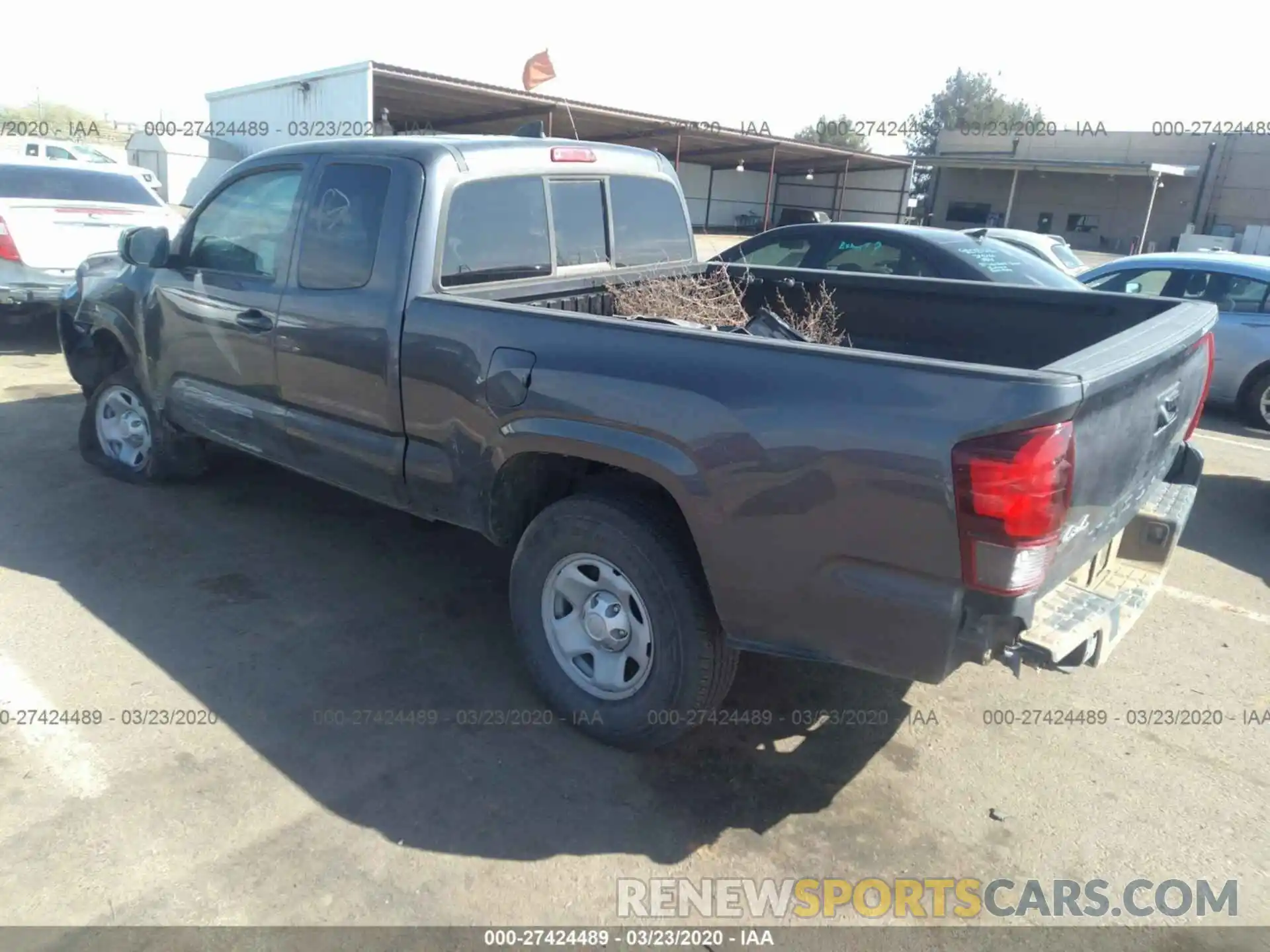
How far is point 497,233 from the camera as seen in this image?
13.0 ft

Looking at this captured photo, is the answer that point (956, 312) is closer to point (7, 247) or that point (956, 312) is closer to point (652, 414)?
point (652, 414)

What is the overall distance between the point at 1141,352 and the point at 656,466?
4.85 ft

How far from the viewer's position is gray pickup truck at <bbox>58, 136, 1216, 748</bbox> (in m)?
2.47

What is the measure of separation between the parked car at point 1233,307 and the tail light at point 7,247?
33.7 ft

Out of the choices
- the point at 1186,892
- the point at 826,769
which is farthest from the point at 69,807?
the point at 1186,892

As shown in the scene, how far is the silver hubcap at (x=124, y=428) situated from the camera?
5.37 meters

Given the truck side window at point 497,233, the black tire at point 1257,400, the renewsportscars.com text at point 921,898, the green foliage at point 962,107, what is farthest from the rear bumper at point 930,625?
the green foliage at point 962,107

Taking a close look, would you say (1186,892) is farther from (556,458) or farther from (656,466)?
(556,458)

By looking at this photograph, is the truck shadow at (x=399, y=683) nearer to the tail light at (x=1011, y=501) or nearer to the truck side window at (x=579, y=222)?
the tail light at (x=1011, y=501)

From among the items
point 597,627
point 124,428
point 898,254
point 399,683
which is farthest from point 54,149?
point 597,627

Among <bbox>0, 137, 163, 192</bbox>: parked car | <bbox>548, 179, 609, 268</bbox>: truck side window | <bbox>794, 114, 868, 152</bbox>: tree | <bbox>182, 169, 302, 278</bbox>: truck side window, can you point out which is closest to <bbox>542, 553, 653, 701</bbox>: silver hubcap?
<bbox>548, 179, 609, 268</bbox>: truck side window

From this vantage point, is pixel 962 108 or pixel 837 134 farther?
pixel 962 108

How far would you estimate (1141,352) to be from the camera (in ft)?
8.98

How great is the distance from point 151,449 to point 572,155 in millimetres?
3008
